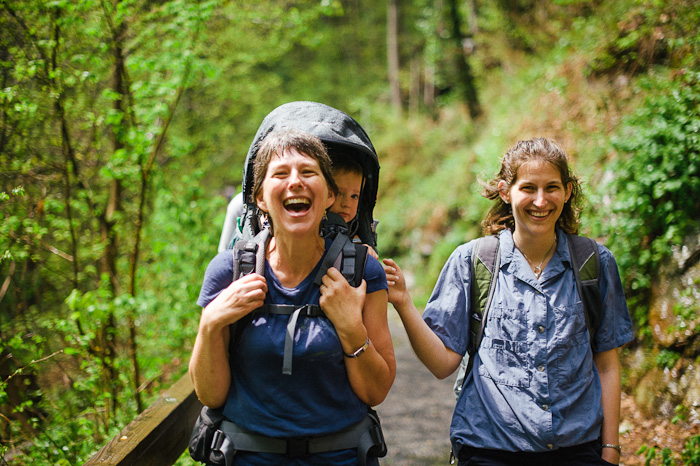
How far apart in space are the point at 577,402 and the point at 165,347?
4.86m

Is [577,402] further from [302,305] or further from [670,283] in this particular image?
[670,283]

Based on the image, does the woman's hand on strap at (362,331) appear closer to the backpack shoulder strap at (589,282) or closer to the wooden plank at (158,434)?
the backpack shoulder strap at (589,282)

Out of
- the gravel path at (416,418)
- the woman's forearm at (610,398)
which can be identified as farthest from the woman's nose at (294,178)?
the gravel path at (416,418)

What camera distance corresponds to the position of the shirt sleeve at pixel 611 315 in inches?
87.0

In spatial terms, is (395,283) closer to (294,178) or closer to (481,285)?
(481,285)

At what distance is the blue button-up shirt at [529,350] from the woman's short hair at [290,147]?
88 cm

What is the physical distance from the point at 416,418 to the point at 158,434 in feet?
12.7

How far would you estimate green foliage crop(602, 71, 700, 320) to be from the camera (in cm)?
447

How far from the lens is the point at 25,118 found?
3734mm

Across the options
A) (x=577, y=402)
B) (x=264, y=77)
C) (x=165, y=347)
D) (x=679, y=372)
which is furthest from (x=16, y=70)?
(x=264, y=77)

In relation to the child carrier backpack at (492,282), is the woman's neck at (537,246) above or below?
above

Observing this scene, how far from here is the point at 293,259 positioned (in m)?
1.88

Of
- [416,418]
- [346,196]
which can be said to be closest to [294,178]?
[346,196]

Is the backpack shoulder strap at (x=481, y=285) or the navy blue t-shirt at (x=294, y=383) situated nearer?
the navy blue t-shirt at (x=294, y=383)
